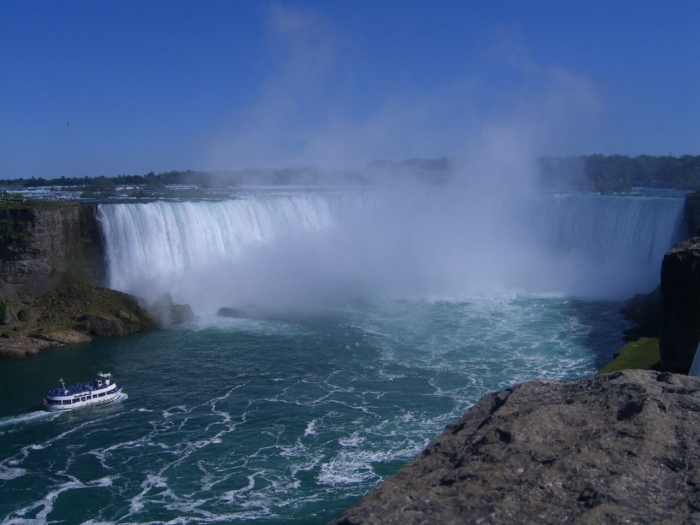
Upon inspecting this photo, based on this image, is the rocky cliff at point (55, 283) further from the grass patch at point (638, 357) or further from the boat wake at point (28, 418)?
the grass patch at point (638, 357)

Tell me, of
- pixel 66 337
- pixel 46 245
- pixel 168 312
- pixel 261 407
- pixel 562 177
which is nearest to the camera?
pixel 261 407

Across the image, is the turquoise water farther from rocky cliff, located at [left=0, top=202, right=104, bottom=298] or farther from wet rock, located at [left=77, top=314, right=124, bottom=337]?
rocky cliff, located at [left=0, top=202, right=104, bottom=298]

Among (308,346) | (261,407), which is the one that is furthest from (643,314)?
(261,407)

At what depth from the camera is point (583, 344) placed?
16234 mm

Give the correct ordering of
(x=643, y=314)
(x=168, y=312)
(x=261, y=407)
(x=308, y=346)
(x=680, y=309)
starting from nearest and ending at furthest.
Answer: (x=680, y=309), (x=261, y=407), (x=308, y=346), (x=643, y=314), (x=168, y=312)

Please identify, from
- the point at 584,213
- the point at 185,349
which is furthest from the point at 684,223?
the point at 185,349

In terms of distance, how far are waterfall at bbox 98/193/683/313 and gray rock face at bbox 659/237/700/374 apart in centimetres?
1116

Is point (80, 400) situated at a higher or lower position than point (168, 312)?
lower

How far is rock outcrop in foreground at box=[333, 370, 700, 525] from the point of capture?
115 inches

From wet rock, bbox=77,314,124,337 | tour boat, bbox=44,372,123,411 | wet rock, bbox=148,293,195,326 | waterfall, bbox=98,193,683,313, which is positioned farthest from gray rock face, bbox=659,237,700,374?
wet rock, bbox=77,314,124,337

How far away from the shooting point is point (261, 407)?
40.3 ft

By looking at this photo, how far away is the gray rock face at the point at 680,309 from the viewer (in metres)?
11.4

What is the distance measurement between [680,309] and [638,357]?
2.01 m

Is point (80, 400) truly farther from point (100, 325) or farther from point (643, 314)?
point (643, 314)
